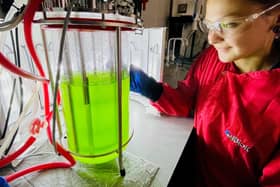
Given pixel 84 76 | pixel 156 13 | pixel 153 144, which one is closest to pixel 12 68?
pixel 84 76

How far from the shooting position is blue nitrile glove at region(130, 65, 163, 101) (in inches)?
28.0

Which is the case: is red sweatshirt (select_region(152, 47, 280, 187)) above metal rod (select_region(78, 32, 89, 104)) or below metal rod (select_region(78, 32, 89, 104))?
below

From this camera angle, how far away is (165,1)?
1412 millimetres

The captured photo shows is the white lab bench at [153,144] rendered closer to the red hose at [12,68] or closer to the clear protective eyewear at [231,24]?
the red hose at [12,68]

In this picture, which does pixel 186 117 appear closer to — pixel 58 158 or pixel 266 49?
pixel 266 49

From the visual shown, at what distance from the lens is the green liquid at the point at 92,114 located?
394 millimetres

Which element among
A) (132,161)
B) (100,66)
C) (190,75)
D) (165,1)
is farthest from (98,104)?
(165,1)

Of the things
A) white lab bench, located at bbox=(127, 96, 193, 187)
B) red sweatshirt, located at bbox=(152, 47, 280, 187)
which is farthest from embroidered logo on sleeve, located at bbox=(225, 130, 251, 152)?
white lab bench, located at bbox=(127, 96, 193, 187)

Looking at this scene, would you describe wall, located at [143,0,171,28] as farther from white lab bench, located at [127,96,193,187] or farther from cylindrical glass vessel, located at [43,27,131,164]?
cylindrical glass vessel, located at [43,27,131,164]

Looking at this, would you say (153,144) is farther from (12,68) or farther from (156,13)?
(156,13)

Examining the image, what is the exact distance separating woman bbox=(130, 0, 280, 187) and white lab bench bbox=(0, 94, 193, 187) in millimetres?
99

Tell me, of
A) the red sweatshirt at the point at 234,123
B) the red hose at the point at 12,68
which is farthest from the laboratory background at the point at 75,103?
the red sweatshirt at the point at 234,123

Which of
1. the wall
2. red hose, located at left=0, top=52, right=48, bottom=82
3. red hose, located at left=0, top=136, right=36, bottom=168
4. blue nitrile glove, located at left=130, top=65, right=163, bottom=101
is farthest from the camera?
the wall

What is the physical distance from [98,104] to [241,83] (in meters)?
0.45
